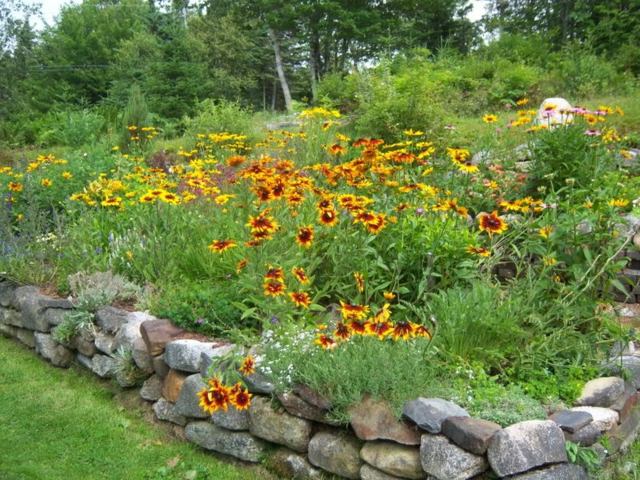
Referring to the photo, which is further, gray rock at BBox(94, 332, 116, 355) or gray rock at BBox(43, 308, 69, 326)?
gray rock at BBox(43, 308, 69, 326)

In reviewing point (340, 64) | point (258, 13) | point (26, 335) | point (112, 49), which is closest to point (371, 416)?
point (26, 335)

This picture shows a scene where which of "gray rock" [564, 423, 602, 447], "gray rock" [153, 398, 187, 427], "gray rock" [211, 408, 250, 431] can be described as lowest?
"gray rock" [153, 398, 187, 427]

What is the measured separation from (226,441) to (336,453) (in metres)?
0.71

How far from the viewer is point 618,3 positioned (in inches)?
568

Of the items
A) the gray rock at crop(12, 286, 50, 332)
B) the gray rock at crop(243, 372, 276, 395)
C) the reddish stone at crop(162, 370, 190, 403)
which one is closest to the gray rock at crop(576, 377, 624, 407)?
the gray rock at crop(243, 372, 276, 395)

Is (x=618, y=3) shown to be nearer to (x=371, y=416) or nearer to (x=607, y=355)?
(x=607, y=355)

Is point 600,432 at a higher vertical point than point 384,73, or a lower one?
lower

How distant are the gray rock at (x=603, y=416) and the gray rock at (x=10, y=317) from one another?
429 centimetres

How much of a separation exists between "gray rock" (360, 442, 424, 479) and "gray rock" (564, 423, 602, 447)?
2.21 feet

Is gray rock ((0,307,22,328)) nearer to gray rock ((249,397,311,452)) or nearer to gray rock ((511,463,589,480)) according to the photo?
gray rock ((249,397,311,452))

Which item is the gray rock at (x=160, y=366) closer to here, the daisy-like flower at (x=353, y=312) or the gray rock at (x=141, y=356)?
the gray rock at (x=141, y=356)

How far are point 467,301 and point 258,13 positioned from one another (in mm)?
24452

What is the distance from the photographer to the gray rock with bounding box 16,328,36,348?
205 inches

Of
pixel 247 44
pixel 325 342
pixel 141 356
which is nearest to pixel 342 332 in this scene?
pixel 325 342
